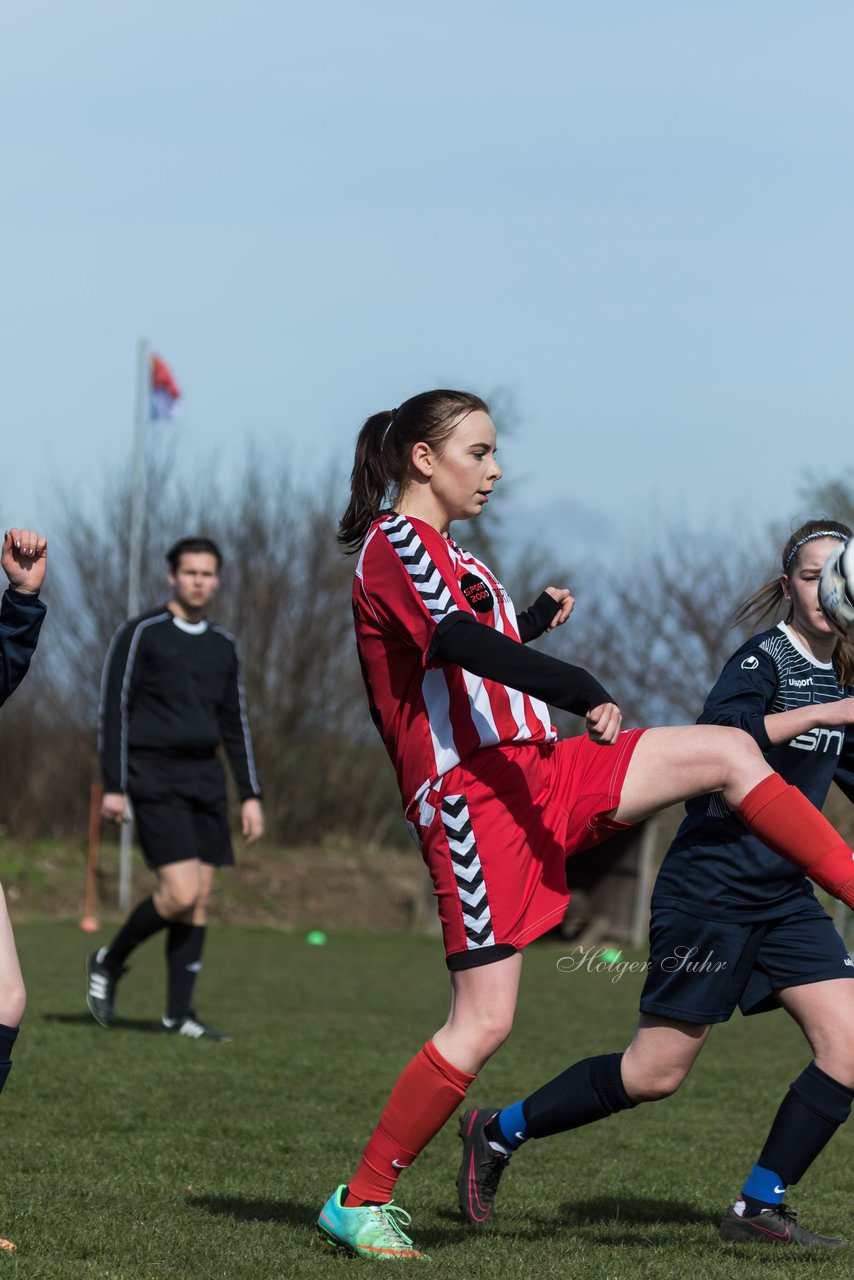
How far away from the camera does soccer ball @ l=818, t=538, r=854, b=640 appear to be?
12.5 feet

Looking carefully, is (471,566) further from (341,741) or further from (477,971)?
(341,741)

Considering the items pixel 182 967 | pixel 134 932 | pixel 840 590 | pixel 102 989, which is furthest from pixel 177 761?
pixel 840 590

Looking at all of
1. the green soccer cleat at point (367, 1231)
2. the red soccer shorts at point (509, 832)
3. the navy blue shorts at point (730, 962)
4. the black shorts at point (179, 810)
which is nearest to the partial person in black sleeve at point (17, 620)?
the green soccer cleat at point (367, 1231)

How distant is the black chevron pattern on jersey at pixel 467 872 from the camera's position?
12.1ft

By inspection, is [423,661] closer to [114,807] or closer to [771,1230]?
[771,1230]

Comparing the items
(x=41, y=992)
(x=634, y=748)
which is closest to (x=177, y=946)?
(x=41, y=992)

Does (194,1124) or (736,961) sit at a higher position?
(736,961)

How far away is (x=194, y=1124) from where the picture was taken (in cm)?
580

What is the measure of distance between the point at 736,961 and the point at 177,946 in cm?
486

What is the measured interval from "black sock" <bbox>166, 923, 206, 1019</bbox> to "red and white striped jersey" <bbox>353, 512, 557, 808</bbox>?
4.88 m

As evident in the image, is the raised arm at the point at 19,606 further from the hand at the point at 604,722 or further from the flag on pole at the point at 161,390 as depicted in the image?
the flag on pole at the point at 161,390

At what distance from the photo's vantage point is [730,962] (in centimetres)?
416

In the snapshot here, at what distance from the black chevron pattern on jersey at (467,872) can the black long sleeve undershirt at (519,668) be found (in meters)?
0.37

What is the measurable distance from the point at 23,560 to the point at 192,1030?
4823mm
